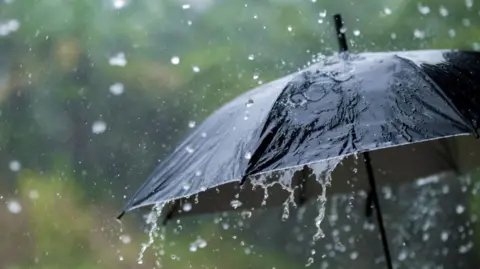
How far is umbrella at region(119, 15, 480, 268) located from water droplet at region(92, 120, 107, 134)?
0.98 meters

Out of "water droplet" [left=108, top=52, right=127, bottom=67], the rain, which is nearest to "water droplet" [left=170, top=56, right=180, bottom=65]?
the rain

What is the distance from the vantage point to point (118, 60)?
271cm

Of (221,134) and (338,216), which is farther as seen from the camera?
(338,216)

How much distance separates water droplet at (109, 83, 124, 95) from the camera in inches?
107

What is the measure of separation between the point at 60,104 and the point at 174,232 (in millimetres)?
714

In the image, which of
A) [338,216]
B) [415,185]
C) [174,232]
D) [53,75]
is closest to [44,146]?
[53,75]

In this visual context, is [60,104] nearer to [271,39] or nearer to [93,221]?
[93,221]

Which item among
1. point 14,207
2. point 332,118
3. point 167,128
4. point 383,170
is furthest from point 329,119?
point 14,207

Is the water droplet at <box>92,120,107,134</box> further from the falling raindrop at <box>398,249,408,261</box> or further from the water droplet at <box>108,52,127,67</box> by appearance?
the falling raindrop at <box>398,249,408,261</box>

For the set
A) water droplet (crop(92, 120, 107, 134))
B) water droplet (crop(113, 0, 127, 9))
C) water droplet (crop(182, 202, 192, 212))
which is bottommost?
water droplet (crop(182, 202, 192, 212))

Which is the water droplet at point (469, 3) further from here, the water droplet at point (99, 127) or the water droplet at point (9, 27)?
the water droplet at point (9, 27)

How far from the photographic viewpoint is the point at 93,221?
2.70 m

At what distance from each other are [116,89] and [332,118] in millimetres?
1490

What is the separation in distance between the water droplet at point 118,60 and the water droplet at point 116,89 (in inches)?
3.3
